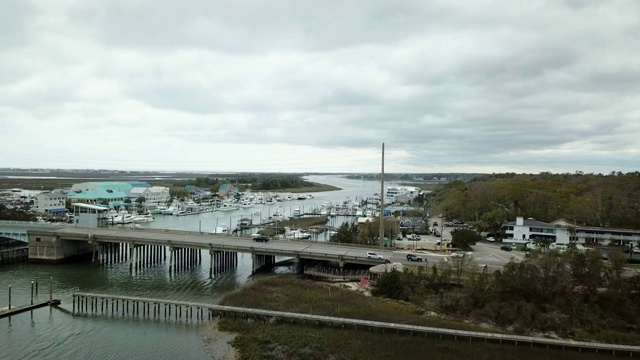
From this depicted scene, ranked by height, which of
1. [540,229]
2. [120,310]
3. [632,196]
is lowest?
[120,310]

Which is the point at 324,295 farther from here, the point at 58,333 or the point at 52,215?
the point at 52,215

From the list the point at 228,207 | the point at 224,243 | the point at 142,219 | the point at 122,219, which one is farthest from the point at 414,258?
the point at 228,207

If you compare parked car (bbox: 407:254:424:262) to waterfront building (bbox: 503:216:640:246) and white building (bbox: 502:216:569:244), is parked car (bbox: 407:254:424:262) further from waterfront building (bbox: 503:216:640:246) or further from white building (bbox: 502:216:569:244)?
waterfront building (bbox: 503:216:640:246)

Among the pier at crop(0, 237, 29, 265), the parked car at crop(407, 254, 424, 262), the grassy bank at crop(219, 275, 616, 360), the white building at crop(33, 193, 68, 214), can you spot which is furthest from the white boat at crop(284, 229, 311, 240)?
the white building at crop(33, 193, 68, 214)

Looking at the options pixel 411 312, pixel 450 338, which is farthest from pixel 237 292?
pixel 450 338

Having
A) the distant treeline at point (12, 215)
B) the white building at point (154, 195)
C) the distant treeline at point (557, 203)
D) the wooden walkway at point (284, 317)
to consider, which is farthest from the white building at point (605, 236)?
the white building at point (154, 195)

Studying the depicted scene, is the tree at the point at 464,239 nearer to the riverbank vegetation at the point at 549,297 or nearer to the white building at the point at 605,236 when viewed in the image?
the white building at the point at 605,236
